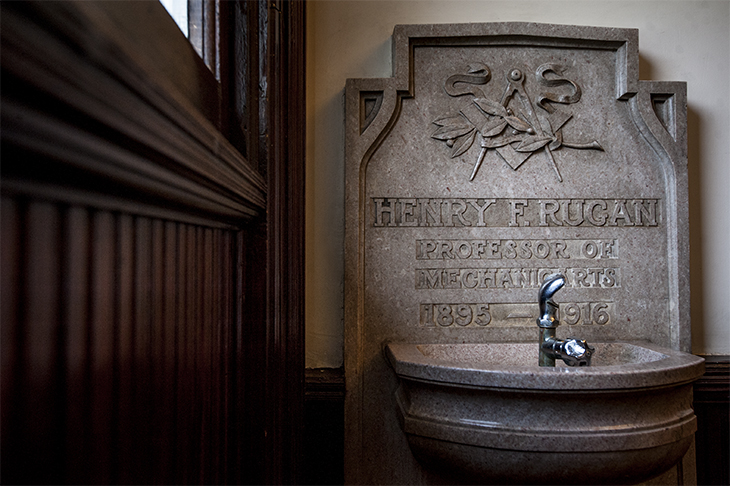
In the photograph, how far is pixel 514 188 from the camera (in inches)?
64.7

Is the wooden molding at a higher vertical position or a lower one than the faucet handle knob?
higher

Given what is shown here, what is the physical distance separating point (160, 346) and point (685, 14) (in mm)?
2272

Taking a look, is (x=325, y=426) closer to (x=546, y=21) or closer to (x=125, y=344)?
(x=125, y=344)

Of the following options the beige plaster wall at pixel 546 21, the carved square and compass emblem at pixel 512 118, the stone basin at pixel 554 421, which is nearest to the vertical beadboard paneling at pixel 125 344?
the stone basin at pixel 554 421

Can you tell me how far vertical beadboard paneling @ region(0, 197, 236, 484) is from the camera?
0.65ft

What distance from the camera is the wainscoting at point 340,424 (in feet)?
5.06

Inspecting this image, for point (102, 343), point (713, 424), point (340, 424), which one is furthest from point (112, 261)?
point (713, 424)

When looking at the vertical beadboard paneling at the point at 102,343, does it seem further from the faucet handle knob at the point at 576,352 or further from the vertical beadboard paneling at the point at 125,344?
the faucet handle knob at the point at 576,352

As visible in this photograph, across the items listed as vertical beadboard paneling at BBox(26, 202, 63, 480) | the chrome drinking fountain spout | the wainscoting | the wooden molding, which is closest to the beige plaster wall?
the wainscoting

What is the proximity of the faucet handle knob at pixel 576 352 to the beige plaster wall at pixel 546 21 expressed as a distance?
0.78m

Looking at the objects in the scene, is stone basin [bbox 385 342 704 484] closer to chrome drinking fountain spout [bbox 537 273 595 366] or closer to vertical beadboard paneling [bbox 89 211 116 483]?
chrome drinking fountain spout [bbox 537 273 595 366]

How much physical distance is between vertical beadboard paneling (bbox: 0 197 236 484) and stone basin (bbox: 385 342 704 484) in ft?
2.77

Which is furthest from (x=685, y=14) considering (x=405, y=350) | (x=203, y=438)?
(x=203, y=438)

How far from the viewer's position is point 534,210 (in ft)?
5.41
